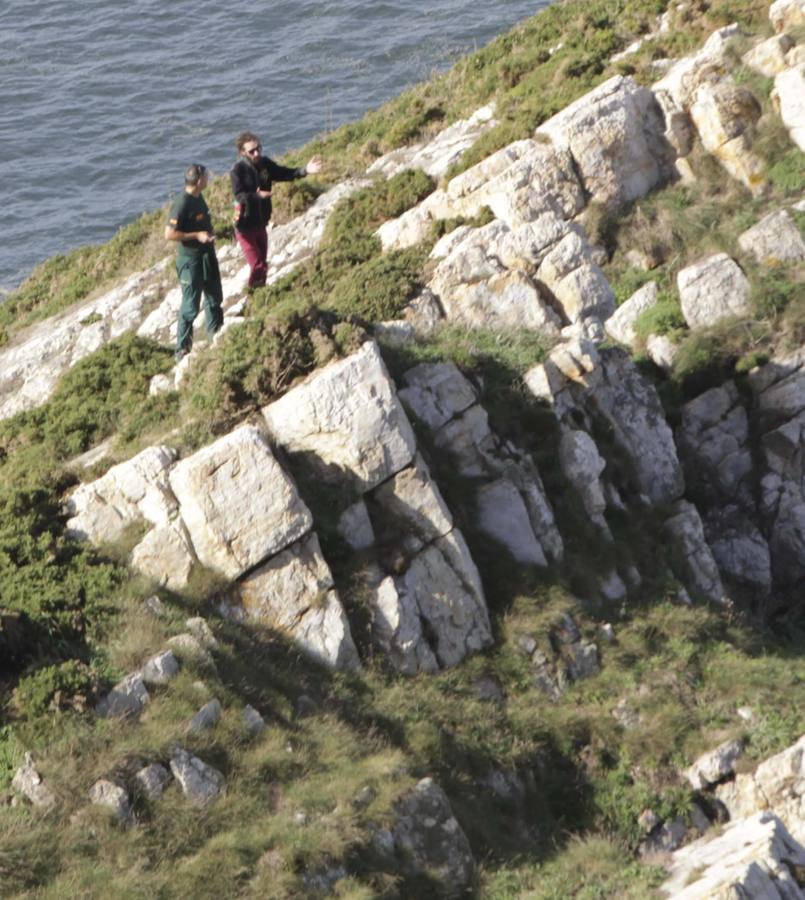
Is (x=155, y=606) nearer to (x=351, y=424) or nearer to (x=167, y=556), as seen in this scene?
(x=167, y=556)

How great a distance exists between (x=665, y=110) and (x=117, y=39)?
122 feet

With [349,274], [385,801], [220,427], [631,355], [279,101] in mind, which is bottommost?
[385,801]

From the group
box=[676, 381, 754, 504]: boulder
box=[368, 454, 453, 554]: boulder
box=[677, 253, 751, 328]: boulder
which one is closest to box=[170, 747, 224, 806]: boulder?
box=[368, 454, 453, 554]: boulder

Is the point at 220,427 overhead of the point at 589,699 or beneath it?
overhead

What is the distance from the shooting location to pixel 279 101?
49156mm

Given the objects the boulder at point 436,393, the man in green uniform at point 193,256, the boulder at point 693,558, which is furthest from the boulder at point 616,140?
the man in green uniform at point 193,256

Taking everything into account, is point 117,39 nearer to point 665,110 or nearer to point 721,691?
point 665,110

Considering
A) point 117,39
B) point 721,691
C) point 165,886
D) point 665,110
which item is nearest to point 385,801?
point 165,886

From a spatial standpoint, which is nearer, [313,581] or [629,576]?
[313,581]

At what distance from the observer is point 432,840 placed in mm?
13547

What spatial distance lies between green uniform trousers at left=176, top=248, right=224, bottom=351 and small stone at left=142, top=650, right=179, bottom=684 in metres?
7.49

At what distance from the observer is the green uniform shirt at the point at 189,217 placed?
19922 mm

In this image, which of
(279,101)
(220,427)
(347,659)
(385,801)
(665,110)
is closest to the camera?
(385,801)

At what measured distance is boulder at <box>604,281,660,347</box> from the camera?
23.3 metres
